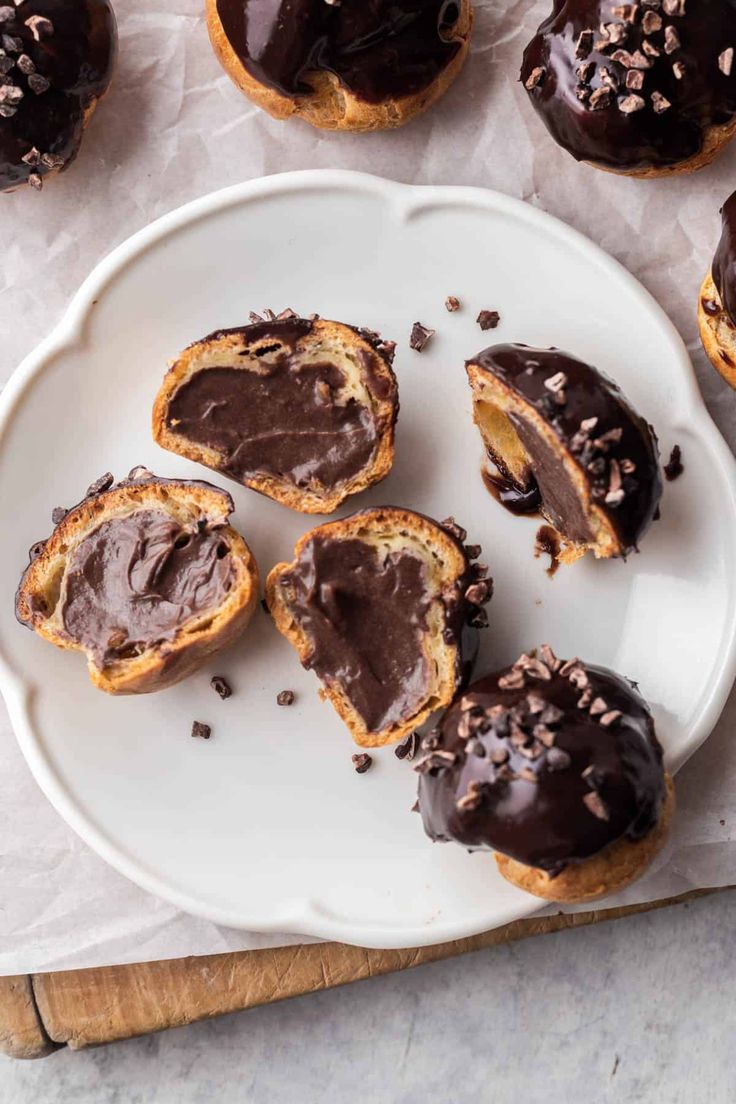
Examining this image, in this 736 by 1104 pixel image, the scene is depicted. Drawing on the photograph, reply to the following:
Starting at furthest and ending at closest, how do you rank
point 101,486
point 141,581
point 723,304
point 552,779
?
point 101,486 → point 141,581 → point 723,304 → point 552,779

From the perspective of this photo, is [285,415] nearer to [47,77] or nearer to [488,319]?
[488,319]

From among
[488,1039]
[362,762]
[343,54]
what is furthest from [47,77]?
[488,1039]

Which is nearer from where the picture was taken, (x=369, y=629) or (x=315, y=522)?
(x=369, y=629)

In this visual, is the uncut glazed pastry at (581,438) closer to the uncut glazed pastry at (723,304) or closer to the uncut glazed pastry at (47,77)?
the uncut glazed pastry at (723,304)

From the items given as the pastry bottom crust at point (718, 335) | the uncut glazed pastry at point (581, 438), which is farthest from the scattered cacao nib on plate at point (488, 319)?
the pastry bottom crust at point (718, 335)

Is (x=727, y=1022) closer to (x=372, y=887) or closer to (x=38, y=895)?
(x=372, y=887)
